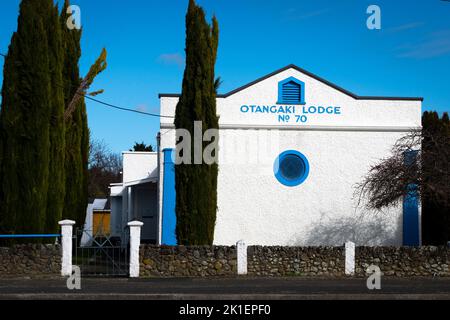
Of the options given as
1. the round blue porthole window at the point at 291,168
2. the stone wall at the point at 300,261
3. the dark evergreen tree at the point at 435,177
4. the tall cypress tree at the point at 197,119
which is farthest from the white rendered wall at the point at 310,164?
Answer: the stone wall at the point at 300,261

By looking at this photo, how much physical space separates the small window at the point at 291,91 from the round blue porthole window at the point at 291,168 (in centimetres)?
175

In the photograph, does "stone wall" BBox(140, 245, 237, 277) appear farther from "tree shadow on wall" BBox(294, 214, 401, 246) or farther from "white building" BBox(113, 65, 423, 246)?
"tree shadow on wall" BBox(294, 214, 401, 246)

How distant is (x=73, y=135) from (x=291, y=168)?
878cm

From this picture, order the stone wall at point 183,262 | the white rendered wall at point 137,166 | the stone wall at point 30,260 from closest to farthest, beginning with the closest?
the stone wall at point 30,260, the stone wall at point 183,262, the white rendered wall at point 137,166

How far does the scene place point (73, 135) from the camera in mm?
25078

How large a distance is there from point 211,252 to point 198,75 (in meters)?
5.04

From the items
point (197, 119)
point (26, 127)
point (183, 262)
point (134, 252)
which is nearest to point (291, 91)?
point (197, 119)

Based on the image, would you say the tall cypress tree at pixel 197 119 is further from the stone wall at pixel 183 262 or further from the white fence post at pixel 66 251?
the white fence post at pixel 66 251

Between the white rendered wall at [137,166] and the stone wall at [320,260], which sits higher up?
the white rendered wall at [137,166]

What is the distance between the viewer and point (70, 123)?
81.1 feet

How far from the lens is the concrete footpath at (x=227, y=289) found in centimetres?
1348

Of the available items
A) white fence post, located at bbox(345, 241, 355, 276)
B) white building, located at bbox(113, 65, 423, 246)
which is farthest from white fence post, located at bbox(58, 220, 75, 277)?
white fence post, located at bbox(345, 241, 355, 276)

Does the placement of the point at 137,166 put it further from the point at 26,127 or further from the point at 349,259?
the point at 349,259

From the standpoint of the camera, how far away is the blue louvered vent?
22.0 m
